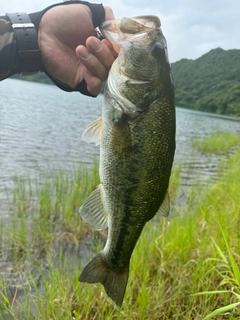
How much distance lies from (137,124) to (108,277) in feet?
3.20

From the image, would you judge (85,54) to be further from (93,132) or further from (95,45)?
(93,132)

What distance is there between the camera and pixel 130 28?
1.79 metres

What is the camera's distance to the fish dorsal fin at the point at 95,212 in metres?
2.02

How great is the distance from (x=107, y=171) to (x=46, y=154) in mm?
10364

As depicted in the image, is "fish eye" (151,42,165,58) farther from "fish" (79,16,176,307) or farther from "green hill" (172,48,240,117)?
"green hill" (172,48,240,117)

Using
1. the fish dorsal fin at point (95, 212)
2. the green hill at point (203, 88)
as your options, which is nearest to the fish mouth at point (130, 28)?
the fish dorsal fin at point (95, 212)

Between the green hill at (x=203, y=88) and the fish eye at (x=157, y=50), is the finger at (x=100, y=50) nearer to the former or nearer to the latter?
the fish eye at (x=157, y=50)

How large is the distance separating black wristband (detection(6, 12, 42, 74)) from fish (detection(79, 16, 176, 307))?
720 mm

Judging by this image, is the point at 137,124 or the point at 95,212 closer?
the point at 137,124

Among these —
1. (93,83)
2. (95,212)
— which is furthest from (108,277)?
(93,83)

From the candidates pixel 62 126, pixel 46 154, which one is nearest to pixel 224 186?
pixel 46 154

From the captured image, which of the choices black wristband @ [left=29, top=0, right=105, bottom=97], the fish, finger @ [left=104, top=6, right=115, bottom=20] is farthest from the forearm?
the fish

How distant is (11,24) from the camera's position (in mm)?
2467

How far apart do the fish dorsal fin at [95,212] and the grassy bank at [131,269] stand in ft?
3.89
